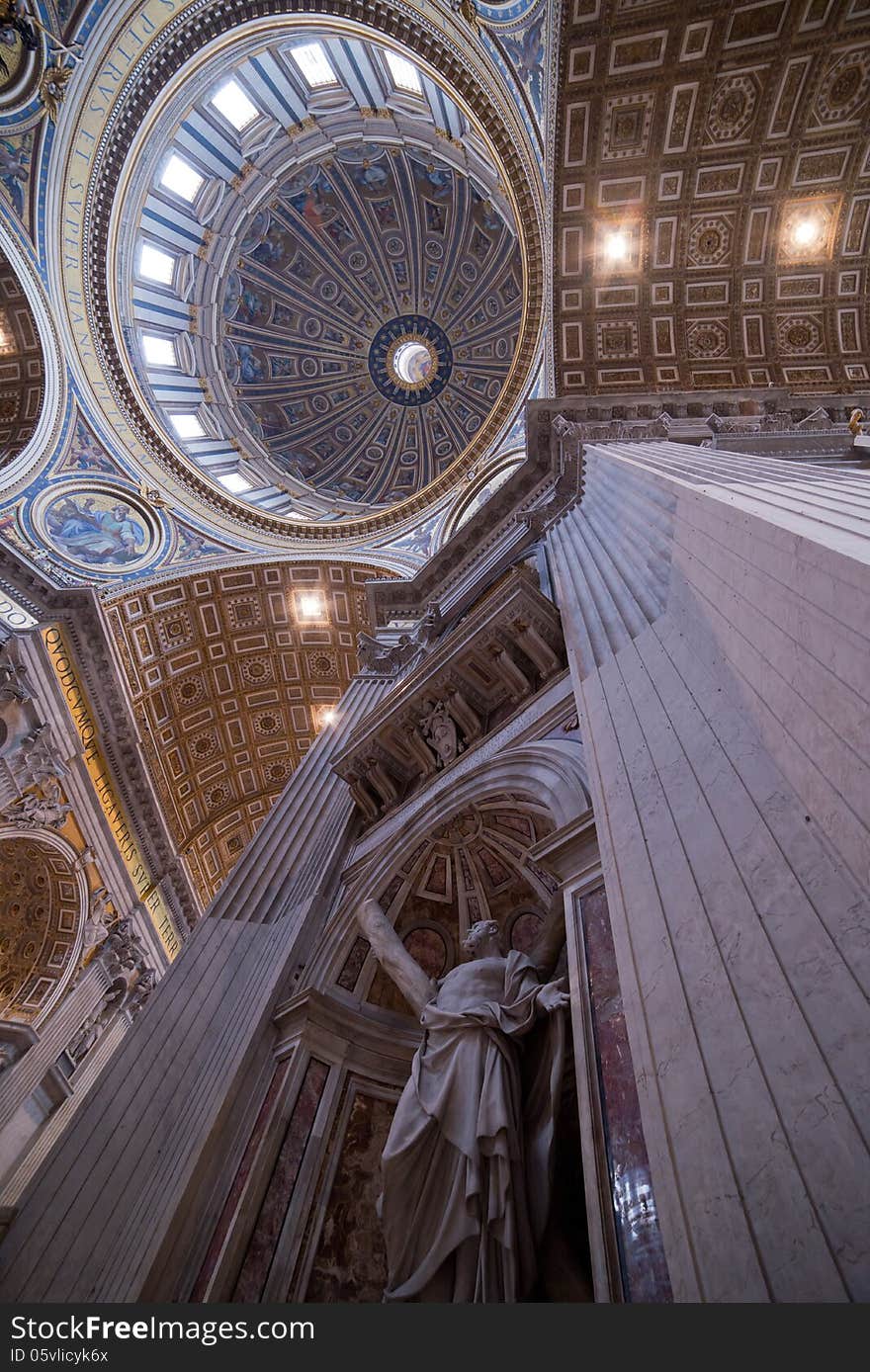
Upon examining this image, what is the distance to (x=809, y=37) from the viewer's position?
918cm

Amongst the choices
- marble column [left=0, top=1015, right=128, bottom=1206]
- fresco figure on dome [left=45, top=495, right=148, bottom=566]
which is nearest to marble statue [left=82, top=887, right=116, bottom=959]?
marble column [left=0, top=1015, right=128, bottom=1206]

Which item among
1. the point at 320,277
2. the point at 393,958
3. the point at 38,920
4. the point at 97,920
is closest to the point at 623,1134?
the point at 393,958

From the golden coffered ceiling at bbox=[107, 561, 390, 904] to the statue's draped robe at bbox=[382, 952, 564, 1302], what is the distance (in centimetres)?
1317

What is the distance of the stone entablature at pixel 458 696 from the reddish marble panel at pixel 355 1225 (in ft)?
10.8

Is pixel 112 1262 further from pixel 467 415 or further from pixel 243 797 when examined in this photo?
pixel 467 415

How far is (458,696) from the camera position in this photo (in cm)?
723

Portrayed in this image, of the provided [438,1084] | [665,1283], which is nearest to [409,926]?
[438,1084]

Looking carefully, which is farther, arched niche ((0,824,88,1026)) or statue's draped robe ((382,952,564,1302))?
arched niche ((0,824,88,1026))

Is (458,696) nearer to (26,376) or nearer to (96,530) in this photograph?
(96,530)

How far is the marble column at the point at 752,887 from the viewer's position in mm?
1445

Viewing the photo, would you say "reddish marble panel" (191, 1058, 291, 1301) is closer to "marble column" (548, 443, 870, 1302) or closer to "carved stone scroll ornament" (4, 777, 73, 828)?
"marble column" (548, 443, 870, 1302)

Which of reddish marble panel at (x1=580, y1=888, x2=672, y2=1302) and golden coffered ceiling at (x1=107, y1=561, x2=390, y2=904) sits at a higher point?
golden coffered ceiling at (x1=107, y1=561, x2=390, y2=904)

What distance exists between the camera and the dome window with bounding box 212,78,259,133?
43.9 feet

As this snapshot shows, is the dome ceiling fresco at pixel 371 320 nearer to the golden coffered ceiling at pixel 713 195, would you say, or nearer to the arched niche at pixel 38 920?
the golden coffered ceiling at pixel 713 195
